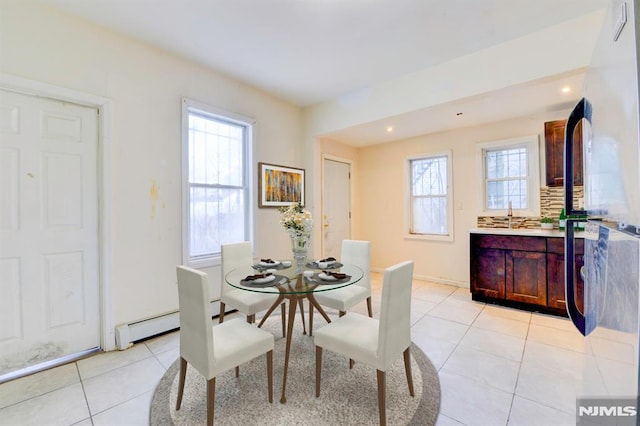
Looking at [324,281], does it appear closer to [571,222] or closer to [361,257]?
[361,257]

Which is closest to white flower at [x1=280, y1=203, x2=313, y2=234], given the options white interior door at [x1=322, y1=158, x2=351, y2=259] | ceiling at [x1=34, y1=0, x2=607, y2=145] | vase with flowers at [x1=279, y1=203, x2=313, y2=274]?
vase with flowers at [x1=279, y1=203, x2=313, y2=274]

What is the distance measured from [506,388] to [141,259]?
324 cm

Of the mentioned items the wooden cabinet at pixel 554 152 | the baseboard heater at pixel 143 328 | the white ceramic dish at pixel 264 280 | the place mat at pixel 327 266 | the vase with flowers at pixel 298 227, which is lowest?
the baseboard heater at pixel 143 328

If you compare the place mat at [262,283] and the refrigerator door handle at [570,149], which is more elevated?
the refrigerator door handle at [570,149]

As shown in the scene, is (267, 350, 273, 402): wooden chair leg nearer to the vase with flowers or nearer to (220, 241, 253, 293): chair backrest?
the vase with flowers

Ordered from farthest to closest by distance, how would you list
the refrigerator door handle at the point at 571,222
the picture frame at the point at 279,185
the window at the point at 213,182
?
1. the picture frame at the point at 279,185
2. the window at the point at 213,182
3. the refrigerator door handle at the point at 571,222

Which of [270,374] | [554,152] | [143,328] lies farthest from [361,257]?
[554,152]

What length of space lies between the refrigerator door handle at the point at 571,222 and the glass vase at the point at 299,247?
5.60 ft

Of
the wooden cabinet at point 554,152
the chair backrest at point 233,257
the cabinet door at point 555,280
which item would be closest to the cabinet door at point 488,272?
the cabinet door at point 555,280

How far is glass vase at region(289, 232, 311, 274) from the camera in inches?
93.4

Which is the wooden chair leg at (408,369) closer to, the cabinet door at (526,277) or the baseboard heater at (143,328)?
the baseboard heater at (143,328)

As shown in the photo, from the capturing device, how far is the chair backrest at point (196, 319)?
146 cm

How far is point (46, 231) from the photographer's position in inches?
85.7

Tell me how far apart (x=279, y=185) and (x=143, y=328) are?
7.56 ft
